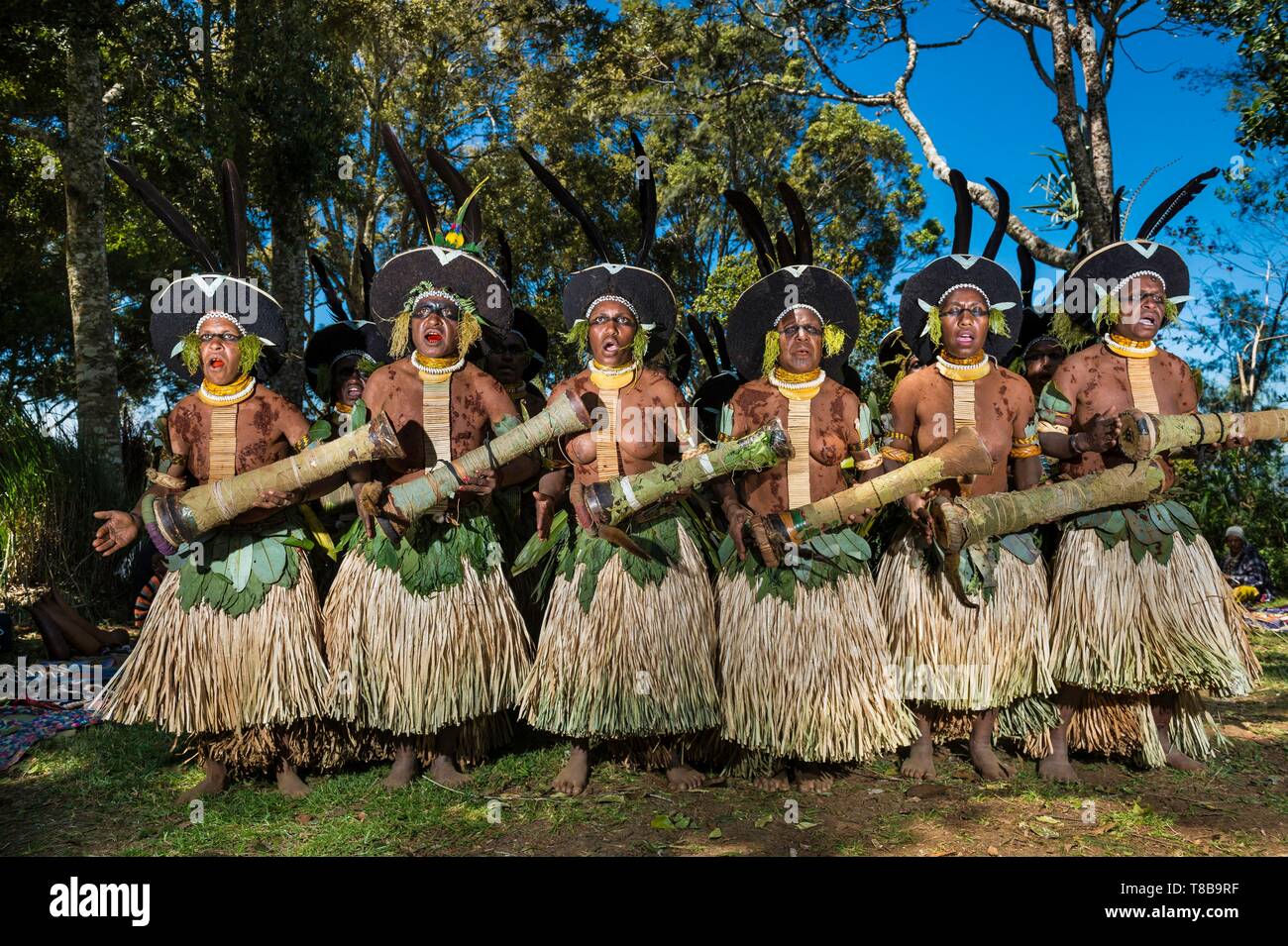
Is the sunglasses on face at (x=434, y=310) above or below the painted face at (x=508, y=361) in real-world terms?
below

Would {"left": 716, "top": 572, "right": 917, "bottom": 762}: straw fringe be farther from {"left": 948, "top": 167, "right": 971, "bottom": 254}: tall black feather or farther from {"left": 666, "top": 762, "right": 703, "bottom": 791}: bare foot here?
{"left": 948, "top": 167, "right": 971, "bottom": 254}: tall black feather

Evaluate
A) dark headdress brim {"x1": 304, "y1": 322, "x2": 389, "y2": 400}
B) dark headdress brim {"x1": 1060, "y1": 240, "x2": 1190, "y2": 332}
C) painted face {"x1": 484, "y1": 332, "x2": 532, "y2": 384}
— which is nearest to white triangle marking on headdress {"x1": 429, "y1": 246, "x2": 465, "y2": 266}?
painted face {"x1": 484, "y1": 332, "x2": 532, "y2": 384}

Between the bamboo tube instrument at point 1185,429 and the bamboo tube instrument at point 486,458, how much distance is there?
85.6 inches

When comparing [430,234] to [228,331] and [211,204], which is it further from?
[211,204]

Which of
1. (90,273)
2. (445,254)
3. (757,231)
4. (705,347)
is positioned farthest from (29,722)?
(90,273)

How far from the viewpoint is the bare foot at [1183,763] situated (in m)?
3.87

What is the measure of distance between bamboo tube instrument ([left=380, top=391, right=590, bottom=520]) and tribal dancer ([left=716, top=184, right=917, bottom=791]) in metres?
0.72

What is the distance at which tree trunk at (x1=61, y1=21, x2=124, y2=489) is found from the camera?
804cm

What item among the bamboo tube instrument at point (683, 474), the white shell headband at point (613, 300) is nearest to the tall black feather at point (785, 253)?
the white shell headband at point (613, 300)

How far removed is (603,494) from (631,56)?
45.8 ft

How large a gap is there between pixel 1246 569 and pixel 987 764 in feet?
19.8

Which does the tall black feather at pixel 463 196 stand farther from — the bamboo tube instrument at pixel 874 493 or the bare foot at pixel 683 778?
the bare foot at pixel 683 778

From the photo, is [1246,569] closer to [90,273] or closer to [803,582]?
[803,582]

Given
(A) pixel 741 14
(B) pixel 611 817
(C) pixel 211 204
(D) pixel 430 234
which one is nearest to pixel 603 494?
(B) pixel 611 817
